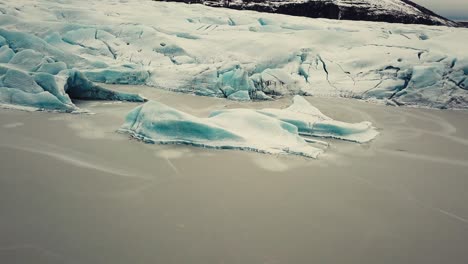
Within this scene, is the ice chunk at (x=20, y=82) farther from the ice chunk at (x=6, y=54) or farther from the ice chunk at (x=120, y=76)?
the ice chunk at (x=120, y=76)

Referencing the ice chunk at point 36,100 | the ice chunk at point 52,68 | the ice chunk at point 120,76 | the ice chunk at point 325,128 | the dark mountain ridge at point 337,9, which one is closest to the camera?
the ice chunk at point 325,128

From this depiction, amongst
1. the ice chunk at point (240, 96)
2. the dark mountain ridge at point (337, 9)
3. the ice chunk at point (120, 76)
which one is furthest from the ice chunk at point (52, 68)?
the dark mountain ridge at point (337, 9)

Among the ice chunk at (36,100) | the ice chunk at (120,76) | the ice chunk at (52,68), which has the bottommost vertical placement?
the ice chunk at (120,76)

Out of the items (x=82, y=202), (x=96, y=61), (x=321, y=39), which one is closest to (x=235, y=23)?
(x=321, y=39)

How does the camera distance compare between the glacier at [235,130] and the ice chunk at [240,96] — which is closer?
the glacier at [235,130]

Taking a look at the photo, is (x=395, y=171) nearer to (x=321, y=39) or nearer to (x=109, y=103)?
(x=109, y=103)

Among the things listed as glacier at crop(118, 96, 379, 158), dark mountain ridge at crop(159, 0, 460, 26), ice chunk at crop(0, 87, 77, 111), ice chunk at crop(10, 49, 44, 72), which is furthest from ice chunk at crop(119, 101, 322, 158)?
dark mountain ridge at crop(159, 0, 460, 26)
